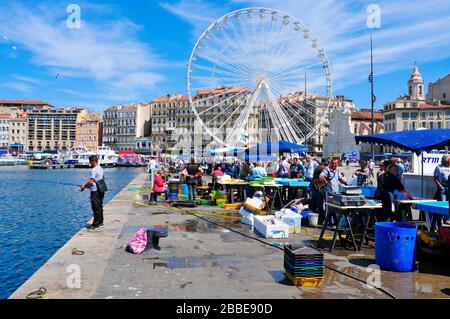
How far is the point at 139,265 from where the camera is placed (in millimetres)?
7938

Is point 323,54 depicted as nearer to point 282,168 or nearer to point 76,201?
point 282,168

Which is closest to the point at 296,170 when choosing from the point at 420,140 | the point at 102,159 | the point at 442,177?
the point at 420,140

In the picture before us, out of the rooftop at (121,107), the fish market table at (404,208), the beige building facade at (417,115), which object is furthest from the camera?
the rooftop at (121,107)

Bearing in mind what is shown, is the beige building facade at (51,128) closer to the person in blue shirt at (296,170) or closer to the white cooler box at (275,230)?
the person in blue shirt at (296,170)

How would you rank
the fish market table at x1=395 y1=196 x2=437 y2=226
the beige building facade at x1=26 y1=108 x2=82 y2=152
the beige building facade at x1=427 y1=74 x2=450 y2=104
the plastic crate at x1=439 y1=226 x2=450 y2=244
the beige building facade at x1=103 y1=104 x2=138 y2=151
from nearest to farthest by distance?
1. the plastic crate at x1=439 y1=226 x2=450 y2=244
2. the fish market table at x1=395 y1=196 x2=437 y2=226
3. the beige building facade at x1=427 y1=74 x2=450 y2=104
4. the beige building facade at x1=103 y1=104 x2=138 y2=151
5. the beige building facade at x1=26 y1=108 x2=82 y2=152

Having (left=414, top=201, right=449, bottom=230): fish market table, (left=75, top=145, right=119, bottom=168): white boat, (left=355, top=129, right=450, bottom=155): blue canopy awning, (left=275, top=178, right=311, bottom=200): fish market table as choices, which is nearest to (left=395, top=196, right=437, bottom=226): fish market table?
(left=414, top=201, right=449, bottom=230): fish market table

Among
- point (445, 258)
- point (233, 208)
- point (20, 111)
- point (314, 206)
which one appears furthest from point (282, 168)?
point (20, 111)

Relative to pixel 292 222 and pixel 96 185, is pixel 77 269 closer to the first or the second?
pixel 96 185

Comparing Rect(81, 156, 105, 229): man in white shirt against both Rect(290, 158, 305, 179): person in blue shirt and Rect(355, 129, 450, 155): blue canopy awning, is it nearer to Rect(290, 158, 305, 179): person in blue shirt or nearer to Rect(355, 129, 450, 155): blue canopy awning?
Rect(355, 129, 450, 155): blue canopy awning

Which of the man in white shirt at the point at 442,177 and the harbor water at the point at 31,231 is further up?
the man in white shirt at the point at 442,177

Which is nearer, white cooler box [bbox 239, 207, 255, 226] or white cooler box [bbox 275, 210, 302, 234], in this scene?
white cooler box [bbox 275, 210, 302, 234]

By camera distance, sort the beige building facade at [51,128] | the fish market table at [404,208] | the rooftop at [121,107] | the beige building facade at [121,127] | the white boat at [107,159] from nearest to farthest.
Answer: the fish market table at [404,208] < the white boat at [107,159] < the beige building facade at [121,127] < the rooftop at [121,107] < the beige building facade at [51,128]

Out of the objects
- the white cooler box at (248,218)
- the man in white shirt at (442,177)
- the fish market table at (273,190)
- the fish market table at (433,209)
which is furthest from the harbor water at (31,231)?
the man in white shirt at (442,177)
